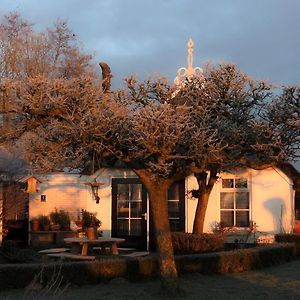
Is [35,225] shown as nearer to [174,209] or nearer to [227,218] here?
[174,209]

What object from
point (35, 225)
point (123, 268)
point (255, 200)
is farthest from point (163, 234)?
point (35, 225)

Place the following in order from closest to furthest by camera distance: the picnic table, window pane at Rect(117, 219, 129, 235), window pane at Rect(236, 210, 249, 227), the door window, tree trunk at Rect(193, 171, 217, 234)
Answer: the picnic table
tree trunk at Rect(193, 171, 217, 234)
window pane at Rect(236, 210, 249, 227)
the door window
window pane at Rect(117, 219, 129, 235)

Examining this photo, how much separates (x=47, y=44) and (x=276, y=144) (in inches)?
758

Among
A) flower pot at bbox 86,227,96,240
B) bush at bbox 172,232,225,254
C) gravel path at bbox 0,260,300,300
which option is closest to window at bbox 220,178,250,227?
bush at bbox 172,232,225,254

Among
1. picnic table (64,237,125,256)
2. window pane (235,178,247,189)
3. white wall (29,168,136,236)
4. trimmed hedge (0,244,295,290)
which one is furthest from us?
white wall (29,168,136,236)

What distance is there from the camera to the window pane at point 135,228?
19.0 meters

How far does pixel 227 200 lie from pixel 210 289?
7.97 m

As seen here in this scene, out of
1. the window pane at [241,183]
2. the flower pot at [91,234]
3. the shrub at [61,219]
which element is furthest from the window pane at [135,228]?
the flower pot at [91,234]

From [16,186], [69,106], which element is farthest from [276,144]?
[16,186]

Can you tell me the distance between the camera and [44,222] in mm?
20406

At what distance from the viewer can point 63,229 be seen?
20328 mm

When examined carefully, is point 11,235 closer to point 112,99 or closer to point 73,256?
point 73,256

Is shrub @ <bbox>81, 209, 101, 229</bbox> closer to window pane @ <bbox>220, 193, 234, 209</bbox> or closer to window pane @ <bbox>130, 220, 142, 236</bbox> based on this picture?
window pane @ <bbox>130, 220, 142, 236</bbox>

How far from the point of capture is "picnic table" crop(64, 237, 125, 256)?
47.1 feet
